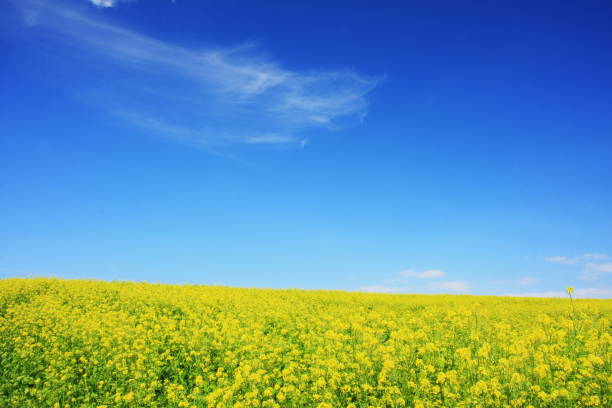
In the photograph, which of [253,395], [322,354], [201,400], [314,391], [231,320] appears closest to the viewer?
[253,395]

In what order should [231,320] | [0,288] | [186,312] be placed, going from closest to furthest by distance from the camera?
[231,320]
[186,312]
[0,288]

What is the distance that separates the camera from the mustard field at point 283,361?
286 inches

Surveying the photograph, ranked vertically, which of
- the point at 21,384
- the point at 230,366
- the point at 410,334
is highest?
the point at 410,334

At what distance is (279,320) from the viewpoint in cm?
1492

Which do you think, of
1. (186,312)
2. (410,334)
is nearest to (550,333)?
(410,334)

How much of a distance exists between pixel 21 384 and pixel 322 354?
7828 mm

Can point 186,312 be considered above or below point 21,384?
above

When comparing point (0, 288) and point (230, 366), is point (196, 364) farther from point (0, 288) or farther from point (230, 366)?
point (0, 288)

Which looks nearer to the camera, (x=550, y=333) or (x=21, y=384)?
(x=21, y=384)

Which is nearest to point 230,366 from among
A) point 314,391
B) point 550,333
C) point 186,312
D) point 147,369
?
point 147,369

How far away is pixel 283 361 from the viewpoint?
9.98 m

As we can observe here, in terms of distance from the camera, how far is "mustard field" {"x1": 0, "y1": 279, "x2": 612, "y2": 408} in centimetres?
727

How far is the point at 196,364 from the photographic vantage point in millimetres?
10344

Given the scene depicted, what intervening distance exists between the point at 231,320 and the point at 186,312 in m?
3.28
